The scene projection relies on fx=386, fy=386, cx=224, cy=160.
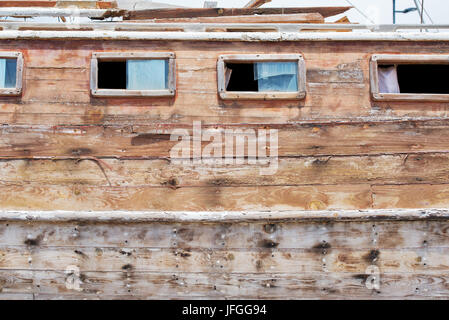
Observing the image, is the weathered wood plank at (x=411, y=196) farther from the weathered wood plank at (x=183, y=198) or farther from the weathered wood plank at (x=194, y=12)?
the weathered wood plank at (x=194, y=12)

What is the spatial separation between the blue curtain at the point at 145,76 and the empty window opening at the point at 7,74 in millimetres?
1235

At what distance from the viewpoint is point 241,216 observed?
3887 mm

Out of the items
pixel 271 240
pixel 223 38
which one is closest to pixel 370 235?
pixel 271 240

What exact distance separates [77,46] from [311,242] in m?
3.26

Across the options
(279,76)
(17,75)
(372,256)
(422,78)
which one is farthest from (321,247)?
(17,75)

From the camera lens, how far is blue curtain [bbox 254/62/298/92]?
4.25 m

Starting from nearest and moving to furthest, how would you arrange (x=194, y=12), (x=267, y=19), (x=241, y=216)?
1. (x=241, y=216)
2. (x=267, y=19)
3. (x=194, y=12)

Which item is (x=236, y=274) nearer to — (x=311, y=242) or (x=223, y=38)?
(x=311, y=242)

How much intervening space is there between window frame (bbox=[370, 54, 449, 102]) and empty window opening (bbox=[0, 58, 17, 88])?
12.8 feet

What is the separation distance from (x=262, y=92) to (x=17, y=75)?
8.64 feet

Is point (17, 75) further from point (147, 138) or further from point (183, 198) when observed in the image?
point (183, 198)

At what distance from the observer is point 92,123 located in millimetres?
4145

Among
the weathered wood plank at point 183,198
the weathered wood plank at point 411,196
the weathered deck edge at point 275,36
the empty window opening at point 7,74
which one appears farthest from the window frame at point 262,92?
the empty window opening at point 7,74
